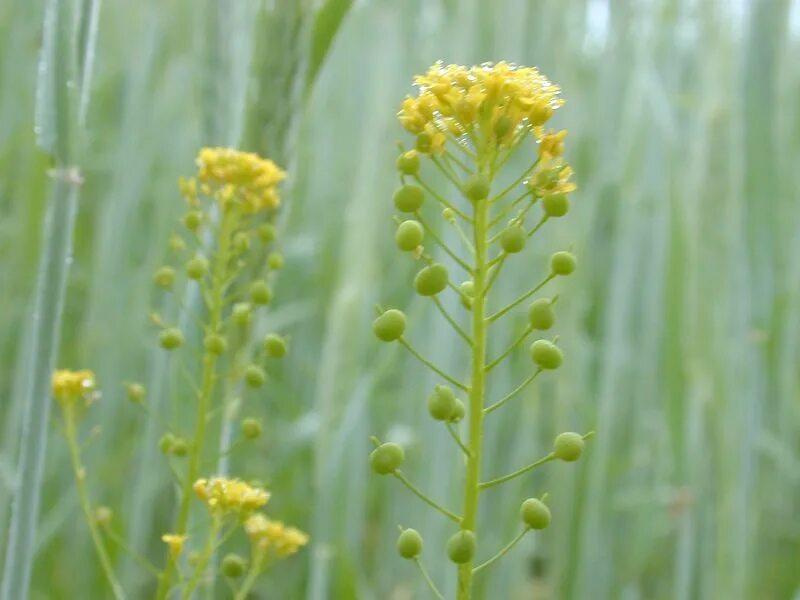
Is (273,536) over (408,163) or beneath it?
beneath

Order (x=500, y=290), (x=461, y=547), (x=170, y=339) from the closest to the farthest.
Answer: (x=461, y=547)
(x=170, y=339)
(x=500, y=290)

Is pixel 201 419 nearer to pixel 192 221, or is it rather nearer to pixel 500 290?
pixel 192 221

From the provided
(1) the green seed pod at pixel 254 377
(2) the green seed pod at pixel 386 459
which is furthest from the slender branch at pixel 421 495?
(1) the green seed pod at pixel 254 377

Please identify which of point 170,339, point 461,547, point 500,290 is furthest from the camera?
point 500,290

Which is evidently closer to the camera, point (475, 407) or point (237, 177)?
point (475, 407)

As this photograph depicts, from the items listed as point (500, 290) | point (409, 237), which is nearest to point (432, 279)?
point (409, 237)

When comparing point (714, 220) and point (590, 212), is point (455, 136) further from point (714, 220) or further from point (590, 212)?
point (590, 212)

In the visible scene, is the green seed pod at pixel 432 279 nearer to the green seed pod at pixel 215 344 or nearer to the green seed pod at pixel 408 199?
the green seed pod at pixel 408 199
